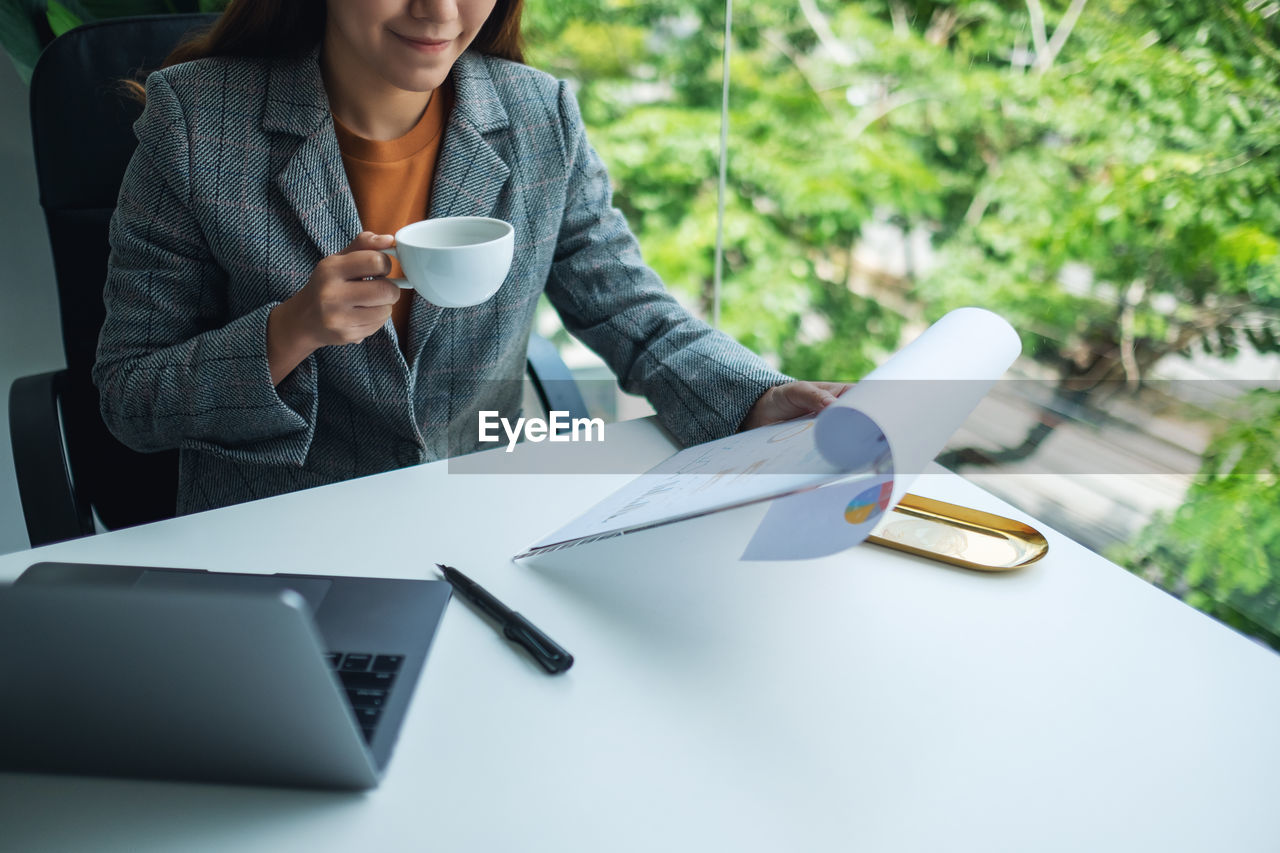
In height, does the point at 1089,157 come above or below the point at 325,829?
above

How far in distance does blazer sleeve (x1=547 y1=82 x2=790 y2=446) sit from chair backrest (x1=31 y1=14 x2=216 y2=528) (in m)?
0.51

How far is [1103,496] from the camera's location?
5.83ft

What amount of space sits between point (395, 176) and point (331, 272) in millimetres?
333

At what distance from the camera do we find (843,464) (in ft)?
1.92

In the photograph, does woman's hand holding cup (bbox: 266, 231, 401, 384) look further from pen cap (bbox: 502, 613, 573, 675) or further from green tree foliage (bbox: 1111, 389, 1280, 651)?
green tree foliage (bbox: 1111, 389, 1280, 651)

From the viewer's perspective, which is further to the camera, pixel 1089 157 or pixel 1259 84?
pixel 1089 157

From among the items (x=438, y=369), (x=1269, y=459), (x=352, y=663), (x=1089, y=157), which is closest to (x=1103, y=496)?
(x=1269, y=459)

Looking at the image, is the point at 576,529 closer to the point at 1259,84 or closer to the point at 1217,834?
the point at 1217,834

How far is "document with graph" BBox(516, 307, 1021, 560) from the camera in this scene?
56 centimetres

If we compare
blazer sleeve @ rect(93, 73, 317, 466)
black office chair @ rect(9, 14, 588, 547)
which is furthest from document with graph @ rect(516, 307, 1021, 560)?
black office chair @ rect(9, 14, 588, 547)

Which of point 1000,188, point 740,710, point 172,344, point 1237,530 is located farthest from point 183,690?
point 1000,188

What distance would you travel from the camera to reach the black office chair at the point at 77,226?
0.92 m

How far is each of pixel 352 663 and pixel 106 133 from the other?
0.78 meters

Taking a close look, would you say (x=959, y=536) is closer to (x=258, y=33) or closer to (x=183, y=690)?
(x=183, y=690)
